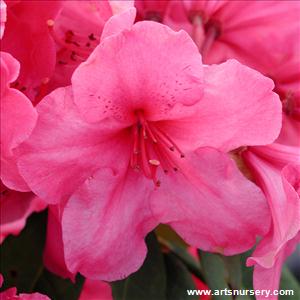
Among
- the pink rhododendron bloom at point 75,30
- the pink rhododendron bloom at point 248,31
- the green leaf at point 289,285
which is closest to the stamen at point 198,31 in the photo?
the pink rhododendron bloom at point 248,31

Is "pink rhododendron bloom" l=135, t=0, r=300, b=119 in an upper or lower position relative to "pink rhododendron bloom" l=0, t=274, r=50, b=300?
upper

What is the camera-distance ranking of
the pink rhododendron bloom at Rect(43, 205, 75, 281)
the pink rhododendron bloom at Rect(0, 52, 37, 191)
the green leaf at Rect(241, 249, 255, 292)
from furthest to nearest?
1. the green leaf at Rect(241, 249, 255, 292)
2. the pink rhododendron bloom at Rect(43, 205, 75, 281)
3. the pink rhododendron bloom at Rect(0, 52, 37, 191)

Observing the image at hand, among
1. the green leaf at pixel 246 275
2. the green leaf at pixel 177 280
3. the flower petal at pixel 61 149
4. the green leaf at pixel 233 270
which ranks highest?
the flower petal at pixel 61 149

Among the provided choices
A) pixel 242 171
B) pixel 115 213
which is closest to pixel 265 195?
pixel 242 171

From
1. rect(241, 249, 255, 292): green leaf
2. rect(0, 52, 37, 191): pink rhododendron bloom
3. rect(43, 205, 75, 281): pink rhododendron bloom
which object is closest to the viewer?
rect(0, 52, 37, 191): pink rhododendron bloom

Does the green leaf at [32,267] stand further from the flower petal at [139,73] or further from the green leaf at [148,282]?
the flower petal at [139,73]

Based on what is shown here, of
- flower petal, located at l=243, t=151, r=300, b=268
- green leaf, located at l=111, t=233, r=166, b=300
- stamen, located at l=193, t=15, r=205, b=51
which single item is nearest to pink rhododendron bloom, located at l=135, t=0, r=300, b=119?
stamen, located at l=193, t=15, r=205, b=51

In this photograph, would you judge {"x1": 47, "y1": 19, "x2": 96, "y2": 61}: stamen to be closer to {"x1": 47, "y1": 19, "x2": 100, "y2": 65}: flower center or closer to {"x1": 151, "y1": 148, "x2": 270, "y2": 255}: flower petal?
{"x1": 47, "y1": 19, "x2": 100, "y2": 65}: flower center

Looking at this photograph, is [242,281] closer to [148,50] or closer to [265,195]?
[265,195]
